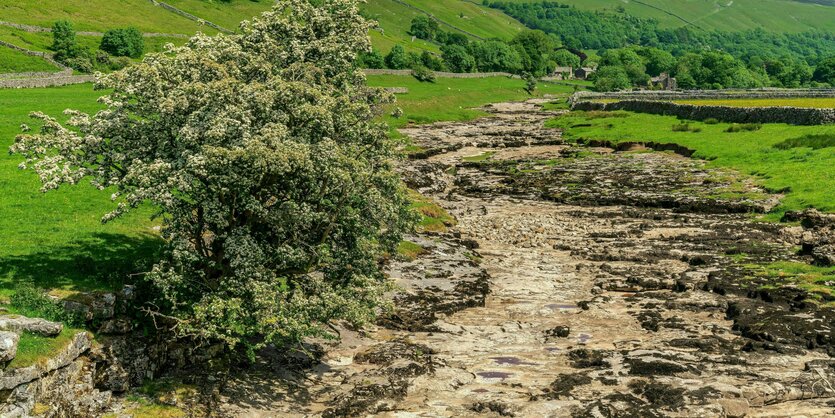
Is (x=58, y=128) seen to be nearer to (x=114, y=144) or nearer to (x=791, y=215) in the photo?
(x=114, y=144)

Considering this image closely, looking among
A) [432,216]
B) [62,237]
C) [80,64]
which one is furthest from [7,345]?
[80,64]

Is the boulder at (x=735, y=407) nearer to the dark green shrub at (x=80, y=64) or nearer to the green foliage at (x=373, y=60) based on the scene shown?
the dark green shrub at (x=80, y=64)

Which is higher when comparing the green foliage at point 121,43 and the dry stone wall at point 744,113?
the dry stone wall at point 744,113

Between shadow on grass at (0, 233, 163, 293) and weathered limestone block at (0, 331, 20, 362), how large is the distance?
5.45 m

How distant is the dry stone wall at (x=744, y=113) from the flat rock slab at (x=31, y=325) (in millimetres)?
96850

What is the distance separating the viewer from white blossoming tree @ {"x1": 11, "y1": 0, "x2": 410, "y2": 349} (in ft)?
87.6

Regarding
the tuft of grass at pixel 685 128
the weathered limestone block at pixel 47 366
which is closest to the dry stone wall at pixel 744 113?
the tuft of grass at pixel 685 128

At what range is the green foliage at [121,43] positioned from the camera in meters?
141

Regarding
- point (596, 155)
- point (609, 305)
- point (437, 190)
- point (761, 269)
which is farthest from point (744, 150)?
point (609, 305)

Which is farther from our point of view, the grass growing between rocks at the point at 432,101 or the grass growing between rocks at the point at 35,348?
the grass growing between rocks at the point at 432,101

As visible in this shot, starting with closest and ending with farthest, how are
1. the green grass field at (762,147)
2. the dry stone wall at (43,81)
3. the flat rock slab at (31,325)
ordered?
the flat rock slab at (31,325)
the green grass field at (762,147)
the dry stone wall at (43,81)

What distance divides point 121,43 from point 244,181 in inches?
5060

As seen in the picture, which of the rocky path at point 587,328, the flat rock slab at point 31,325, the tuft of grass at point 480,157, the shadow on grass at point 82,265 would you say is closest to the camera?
the flat rock slab at point 31,325

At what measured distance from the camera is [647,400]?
27094 millimetres
